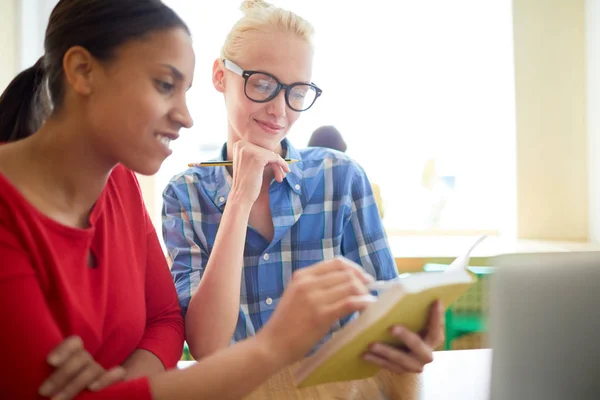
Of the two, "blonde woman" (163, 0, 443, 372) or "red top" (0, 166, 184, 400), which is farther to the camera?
"blonde woman" (163, 0, 443, 372)

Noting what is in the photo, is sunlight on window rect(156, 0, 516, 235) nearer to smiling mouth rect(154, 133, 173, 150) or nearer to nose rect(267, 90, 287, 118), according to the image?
nose rect(267, 90, 287, 118)

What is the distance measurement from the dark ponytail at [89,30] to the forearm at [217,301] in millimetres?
449

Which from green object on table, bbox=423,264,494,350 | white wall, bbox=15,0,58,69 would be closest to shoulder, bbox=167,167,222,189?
green object on table, bbox=423,264,494,350

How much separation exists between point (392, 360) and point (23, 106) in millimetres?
810

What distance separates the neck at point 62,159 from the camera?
86 cm

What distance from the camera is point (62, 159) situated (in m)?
0.88

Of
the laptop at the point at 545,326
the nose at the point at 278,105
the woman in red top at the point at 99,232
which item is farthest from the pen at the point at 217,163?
the laptop at the point at 545,326

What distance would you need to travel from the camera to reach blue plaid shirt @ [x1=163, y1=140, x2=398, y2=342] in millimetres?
1371

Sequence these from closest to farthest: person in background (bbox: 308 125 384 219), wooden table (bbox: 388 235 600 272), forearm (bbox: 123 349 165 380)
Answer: forearm (bbox: 123 349 165 380), wooden table (bbox: 388 235 600 272), person in background (bbox: 308 125 384 219)

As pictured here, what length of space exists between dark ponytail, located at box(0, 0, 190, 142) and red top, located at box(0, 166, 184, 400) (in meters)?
0.20

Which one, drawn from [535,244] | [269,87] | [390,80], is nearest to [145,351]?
[269,87]

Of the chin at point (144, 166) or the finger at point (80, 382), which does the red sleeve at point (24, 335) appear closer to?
the finger at point (80, 382)

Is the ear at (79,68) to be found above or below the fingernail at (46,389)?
above

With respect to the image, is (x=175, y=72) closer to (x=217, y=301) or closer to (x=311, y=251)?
(x=217, y=301)
